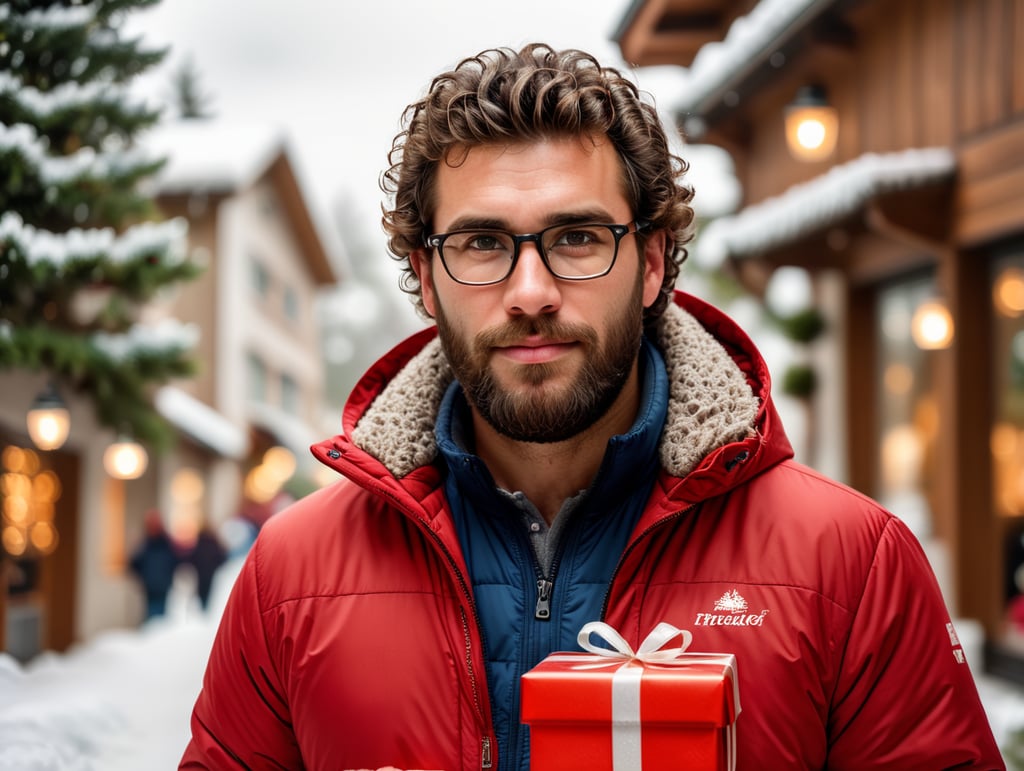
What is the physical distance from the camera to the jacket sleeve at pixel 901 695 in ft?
6.95

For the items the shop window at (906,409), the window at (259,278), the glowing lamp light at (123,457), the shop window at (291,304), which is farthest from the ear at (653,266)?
the shop window at (291,304)

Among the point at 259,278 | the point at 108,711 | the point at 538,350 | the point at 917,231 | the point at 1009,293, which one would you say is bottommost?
the point at 108,711

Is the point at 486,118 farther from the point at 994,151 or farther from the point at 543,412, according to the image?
the point at 994,151

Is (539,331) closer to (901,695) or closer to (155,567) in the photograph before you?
(901,695)

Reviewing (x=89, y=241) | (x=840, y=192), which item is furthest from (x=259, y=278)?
(x=840, y=192)

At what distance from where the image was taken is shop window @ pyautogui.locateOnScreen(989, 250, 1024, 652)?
8406mm

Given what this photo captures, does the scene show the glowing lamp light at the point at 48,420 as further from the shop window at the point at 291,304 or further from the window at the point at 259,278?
the shop window at the point at 291,304

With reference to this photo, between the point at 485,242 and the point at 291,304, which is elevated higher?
the point at 291,304

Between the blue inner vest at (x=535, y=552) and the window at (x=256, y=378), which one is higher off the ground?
the window at (x=256, y=378)

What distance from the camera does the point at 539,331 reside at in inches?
91.7

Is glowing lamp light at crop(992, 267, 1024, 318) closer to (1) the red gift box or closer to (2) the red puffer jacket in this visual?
(2) the red puffer jacket

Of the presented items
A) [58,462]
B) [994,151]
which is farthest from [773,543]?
[58,462]

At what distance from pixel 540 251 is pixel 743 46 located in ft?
31.5

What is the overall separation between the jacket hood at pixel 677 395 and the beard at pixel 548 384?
0.17 metres
